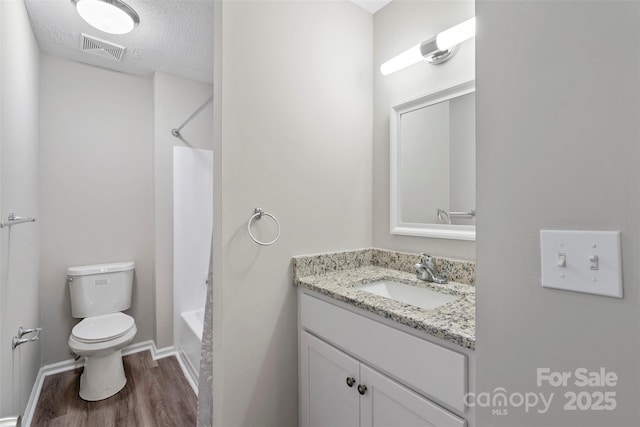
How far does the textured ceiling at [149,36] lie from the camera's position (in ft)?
5.62

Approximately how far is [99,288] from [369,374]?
2232 mm

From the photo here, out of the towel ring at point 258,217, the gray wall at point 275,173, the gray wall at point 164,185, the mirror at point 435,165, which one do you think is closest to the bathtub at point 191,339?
the gray wall at point 164,185

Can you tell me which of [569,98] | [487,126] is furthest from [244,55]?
[569,98]

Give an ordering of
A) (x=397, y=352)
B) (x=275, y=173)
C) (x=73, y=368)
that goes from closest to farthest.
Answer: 1. (x=397, y=352)
2. (x=275, y=173)
3. (x=73, y=368)

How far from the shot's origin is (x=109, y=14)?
5.40ft

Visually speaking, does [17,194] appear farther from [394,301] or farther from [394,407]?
[394,407]

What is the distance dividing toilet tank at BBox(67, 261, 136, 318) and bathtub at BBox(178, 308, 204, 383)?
19.4 inches

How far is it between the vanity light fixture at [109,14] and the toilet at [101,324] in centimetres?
169

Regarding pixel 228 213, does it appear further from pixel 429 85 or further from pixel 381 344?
pixel 429 85

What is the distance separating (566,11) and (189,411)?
242 centimetres

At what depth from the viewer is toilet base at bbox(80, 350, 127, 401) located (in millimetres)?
1939

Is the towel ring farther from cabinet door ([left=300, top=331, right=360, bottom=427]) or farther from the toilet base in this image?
the toilet base

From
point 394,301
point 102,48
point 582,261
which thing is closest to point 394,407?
point 394,301

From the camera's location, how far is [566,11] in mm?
550
